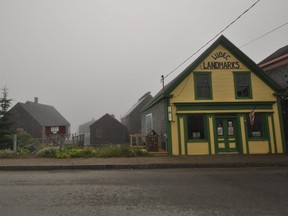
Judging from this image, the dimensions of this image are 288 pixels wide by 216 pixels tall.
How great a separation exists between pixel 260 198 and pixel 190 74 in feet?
37.2

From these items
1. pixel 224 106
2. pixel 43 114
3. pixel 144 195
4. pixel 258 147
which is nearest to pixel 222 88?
pixel 224 106

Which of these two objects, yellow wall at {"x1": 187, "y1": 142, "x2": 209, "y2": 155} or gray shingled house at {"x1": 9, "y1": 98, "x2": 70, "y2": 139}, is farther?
gray shingled house at {"x1": 9, "y1": 98, "x2": 70, "y2": 139}

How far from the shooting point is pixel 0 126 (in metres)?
21.4

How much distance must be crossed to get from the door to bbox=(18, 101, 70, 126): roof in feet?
122

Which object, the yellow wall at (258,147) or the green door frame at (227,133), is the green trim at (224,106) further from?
the yellow wall at (258,147)

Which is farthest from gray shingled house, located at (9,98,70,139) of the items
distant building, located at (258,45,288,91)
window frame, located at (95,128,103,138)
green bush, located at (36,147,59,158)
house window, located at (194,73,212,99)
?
distant building, located at (258,45,288,91)

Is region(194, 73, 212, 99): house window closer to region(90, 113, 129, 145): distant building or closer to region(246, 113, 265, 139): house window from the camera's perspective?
region(246, 113, 265, 139): house window

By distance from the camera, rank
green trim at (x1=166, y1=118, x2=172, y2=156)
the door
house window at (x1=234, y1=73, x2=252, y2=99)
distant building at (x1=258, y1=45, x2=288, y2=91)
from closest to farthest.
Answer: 1. green trim at (x1=166, y1=118, x2=172, y2=156)
2. the door
3. house window at (x1=234, y1=73, x2=252, y2=99)
4. distant building at (x1=258, y1=45, x2=288, y2=91)

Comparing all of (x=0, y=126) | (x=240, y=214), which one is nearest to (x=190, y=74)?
(x=240, y=214)

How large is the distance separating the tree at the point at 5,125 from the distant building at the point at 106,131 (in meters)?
21.8

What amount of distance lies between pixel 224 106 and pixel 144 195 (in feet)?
37.6

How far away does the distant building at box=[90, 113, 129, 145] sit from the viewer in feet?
144

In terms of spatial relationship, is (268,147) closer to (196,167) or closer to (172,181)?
(196,167)

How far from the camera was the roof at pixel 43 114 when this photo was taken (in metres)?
46.2
